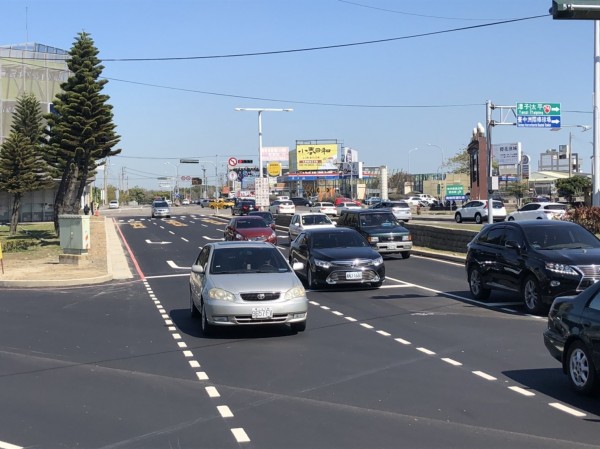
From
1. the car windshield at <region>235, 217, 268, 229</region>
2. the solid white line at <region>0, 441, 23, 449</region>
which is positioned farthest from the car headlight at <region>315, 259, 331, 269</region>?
the car windshield at <region>235, 217, 268, 229</region>

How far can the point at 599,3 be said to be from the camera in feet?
35.2

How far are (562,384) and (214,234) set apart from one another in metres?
34.9

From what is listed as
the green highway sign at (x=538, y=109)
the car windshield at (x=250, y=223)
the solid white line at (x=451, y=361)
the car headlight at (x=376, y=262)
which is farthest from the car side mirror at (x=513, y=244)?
the green highway sign at (x=538, y=109)

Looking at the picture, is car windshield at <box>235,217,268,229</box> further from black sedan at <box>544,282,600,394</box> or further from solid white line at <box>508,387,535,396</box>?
solid white line at <box>508,387,535,396</box>

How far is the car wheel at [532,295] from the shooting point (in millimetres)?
12470

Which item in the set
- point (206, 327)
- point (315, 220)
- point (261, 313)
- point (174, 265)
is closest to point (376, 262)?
point (206, 327)

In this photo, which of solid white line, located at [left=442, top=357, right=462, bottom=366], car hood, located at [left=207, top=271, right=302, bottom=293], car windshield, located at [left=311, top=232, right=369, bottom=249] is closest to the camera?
solid white line, located at [left=442, top=357, right=462, bottom=366]

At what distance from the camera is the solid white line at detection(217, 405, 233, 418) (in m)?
6.66

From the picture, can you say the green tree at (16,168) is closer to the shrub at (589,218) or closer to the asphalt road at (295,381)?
the asphalt road at (295,381)

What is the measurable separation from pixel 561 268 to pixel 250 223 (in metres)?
18.9

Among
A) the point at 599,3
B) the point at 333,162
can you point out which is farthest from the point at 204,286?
the point at 333,162

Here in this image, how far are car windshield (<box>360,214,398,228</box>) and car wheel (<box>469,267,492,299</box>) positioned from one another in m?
9.65

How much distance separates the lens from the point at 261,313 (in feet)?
34.2

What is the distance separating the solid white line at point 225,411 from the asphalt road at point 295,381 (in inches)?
1.9
